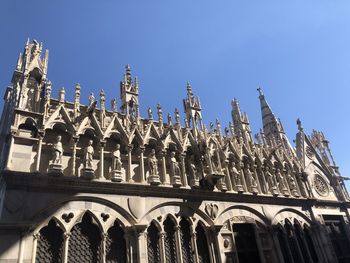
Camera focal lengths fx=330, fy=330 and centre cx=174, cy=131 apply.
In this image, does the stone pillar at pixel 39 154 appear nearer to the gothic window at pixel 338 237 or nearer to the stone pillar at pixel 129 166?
the stone pillar at pixel 129 166

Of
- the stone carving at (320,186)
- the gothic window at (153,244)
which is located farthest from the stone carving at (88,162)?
the stone carving at (320,186)

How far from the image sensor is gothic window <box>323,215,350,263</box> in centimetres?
2044

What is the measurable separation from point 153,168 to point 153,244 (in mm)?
3240

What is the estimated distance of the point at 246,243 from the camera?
1620 cm

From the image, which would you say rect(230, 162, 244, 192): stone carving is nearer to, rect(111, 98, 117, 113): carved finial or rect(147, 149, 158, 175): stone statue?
rect(147, 149, 158, 175): stone statue

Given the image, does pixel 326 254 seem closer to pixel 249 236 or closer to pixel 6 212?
pixel 249 236

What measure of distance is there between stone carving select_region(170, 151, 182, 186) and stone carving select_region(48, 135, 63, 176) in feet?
16.8

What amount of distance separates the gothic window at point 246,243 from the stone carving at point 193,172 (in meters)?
2.92

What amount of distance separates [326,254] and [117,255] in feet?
43.5

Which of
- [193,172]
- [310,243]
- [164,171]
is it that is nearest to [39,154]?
[164,171]

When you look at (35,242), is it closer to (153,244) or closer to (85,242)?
(85,242)

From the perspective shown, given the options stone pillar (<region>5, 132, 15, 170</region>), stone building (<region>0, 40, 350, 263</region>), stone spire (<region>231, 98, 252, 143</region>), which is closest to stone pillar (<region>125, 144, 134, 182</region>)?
stone building (<region>0, 40, 350, 263</region>)

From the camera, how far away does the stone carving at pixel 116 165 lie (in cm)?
1341

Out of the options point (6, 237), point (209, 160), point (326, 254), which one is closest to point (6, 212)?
point (6, 237)
